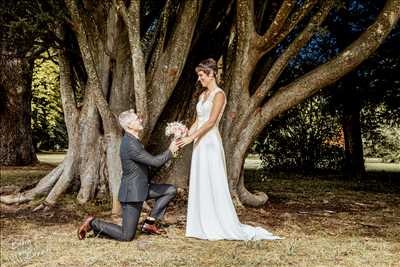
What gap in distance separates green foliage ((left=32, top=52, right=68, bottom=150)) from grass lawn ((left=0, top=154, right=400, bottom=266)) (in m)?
23.9

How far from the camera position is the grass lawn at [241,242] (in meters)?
5.60

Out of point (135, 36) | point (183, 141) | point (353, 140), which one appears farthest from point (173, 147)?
point (353, 140)

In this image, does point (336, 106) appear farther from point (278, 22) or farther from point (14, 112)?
point (14, 112)

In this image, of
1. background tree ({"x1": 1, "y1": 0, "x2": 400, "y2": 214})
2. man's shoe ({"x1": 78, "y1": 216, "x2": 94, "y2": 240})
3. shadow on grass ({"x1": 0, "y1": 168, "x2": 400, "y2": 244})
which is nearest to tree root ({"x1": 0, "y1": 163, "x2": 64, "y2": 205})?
background tree ({"x1": 1, "y1": 0, "x2": 400, "y2": 214})

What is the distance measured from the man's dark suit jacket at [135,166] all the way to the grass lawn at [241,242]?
638 mm

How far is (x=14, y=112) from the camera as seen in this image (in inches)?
769

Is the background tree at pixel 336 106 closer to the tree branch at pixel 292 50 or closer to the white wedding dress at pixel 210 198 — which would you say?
the tree branch at pixel 292 50

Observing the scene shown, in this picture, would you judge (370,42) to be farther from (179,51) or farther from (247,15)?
(179,51)

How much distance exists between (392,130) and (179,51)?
1144 inches

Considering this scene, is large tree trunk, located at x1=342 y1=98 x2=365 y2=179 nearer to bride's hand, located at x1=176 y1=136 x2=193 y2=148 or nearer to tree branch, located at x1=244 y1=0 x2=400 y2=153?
tree branch, located at x1=244 y1=0 x2=400 y2=153

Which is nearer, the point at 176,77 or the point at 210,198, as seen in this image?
the point at 210,198

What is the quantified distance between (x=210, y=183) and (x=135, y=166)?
4.05 feet

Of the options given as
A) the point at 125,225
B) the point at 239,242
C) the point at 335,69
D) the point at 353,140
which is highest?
the point at 335,69

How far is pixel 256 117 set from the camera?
31.2 ft
